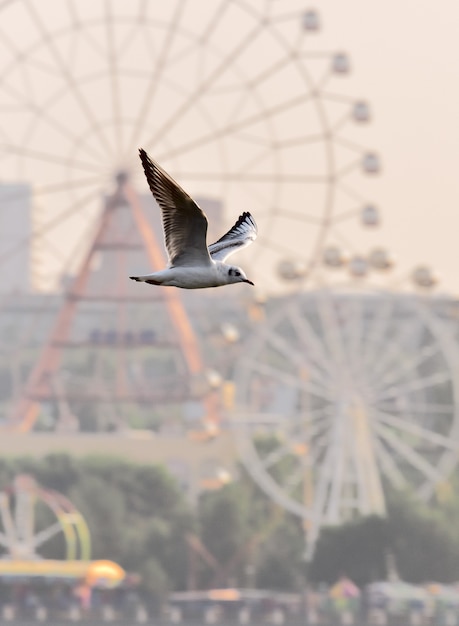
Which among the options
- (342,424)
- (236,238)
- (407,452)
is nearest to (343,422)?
(342,424)

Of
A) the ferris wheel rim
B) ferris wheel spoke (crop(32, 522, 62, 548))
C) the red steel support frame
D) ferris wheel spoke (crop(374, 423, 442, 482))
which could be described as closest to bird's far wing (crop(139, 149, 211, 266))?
ferris wheel spoke (crop(374, 423, 442, 482))

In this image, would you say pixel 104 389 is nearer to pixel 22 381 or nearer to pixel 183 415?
pixel 183 415

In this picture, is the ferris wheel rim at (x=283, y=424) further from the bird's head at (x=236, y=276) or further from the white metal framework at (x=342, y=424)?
the bird's head at (x=236, y=276)

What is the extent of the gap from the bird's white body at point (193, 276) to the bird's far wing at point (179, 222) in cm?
10

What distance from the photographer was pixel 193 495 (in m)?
118

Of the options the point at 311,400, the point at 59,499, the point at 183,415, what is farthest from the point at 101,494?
the point at 183,415

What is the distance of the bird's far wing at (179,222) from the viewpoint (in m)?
26.6

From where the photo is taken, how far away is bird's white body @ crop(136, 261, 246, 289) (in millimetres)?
27406

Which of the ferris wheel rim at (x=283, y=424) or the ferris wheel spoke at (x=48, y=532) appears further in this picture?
the ferris wheel spoke at (x=48, y=532)

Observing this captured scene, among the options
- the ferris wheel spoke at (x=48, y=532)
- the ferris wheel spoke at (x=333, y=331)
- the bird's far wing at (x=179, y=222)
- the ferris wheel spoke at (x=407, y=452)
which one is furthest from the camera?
the ferris wheel spoke at (x=48, y=532)

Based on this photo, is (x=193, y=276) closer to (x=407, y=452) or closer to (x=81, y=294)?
(x=407, y=452)

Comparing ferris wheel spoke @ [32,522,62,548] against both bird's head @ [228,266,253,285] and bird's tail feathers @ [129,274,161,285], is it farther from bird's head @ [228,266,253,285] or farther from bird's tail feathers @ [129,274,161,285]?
bird's tail feathers @ [129,274,161,285]

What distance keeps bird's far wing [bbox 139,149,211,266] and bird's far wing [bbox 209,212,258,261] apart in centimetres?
165

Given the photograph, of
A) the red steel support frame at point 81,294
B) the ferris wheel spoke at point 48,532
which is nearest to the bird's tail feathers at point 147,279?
the red steel support frame at point 81,294
